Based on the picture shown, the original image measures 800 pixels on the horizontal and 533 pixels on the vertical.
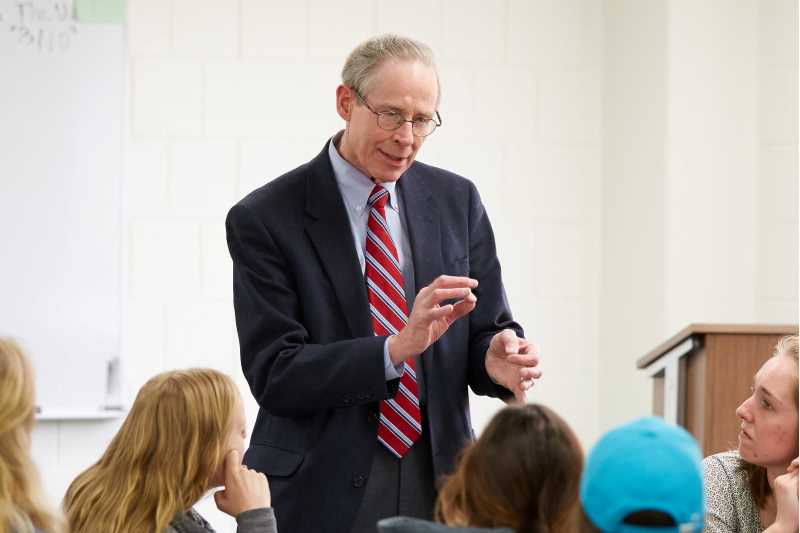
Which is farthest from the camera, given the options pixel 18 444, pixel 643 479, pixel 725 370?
pixel 725 370

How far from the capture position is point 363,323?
2408 millimetres

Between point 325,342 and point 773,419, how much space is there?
78cm

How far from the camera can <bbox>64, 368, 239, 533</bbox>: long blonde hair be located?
7.27ft

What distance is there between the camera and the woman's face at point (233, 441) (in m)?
2.32

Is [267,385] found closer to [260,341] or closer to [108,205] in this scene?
[260,341]

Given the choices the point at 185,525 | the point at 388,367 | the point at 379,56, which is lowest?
the point at 185,525

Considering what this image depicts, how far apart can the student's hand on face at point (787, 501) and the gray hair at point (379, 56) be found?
88 centimetres

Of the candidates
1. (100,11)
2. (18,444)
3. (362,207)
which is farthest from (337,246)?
(100,11)

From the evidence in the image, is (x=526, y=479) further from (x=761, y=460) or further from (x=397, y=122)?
(x=397, y=122)

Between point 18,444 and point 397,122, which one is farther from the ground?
point 397,122

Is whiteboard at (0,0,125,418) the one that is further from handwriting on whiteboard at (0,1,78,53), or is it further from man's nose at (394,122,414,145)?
man's nose at (394,122,414,145)

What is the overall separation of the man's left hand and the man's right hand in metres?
0.10

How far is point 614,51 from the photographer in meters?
4.72

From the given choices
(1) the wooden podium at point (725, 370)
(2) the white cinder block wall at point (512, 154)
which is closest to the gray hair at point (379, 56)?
(1) the wooden podium at point (725, 370)
